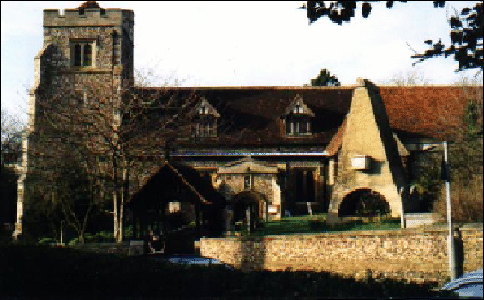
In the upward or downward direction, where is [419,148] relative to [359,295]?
upward

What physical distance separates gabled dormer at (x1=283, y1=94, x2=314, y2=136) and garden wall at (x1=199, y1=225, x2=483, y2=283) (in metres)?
15.0

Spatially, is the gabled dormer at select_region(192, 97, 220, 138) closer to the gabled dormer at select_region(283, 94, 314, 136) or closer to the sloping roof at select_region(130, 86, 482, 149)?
the sloping roof at select_region(130, 86, 482, 149)

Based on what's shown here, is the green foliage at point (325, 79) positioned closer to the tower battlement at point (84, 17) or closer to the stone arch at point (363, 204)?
the tower battlement at point (84, 17)

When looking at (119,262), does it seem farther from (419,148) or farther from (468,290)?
(419,148)

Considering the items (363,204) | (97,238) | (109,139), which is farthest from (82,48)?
(363,204)

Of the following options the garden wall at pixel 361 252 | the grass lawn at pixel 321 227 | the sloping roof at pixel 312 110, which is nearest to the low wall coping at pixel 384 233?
the garden wall at pixel 361 252

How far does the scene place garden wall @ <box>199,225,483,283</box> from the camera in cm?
1894

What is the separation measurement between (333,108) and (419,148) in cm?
581

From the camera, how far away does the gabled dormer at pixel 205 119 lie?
115 feet

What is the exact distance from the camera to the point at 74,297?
11.4 meters

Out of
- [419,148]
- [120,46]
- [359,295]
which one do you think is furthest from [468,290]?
[120,46]

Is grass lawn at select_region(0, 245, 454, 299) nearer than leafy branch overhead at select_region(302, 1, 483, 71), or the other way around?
leafy branch overhead at select_region(302, 1, 483, 71)

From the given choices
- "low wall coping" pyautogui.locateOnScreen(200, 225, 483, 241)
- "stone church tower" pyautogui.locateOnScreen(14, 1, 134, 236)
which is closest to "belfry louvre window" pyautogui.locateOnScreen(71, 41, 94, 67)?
"stone church tower" pyautogui.locateOnScreen(14, 1, 134, 236)

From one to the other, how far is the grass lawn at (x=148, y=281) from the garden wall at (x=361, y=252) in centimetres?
772
